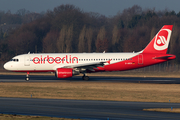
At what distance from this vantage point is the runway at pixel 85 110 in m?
15.1

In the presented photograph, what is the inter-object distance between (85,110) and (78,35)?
256ft

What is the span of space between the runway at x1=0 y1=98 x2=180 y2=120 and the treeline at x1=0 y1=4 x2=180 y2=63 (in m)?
54.1

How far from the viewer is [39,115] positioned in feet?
50.2

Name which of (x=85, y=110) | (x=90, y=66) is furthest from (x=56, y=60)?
(x=85, y=110)

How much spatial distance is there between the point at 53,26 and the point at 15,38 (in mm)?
16840

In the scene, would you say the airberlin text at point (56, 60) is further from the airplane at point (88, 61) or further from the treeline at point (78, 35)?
the treeline at point (78, 35)

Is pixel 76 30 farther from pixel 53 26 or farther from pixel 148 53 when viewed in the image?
pixel 148 53

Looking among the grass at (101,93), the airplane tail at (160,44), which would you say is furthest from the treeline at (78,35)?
the grass at (101,93)

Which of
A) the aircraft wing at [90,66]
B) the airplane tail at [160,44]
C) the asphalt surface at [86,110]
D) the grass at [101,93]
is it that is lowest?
the grass at [101,93]

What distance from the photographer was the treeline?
78125 millimetres

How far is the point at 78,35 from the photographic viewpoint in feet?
308

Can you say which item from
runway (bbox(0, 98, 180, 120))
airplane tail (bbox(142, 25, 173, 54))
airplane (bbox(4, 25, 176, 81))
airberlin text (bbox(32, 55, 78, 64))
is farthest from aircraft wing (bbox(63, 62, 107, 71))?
runway (bbox(0, 98, 180, 120))

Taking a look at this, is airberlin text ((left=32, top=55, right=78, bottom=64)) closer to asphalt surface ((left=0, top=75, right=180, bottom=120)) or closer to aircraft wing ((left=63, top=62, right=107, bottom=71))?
aircraft wing ((left=63, top=62, right=107, bottom=71))

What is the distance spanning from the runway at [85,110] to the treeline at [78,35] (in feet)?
178
